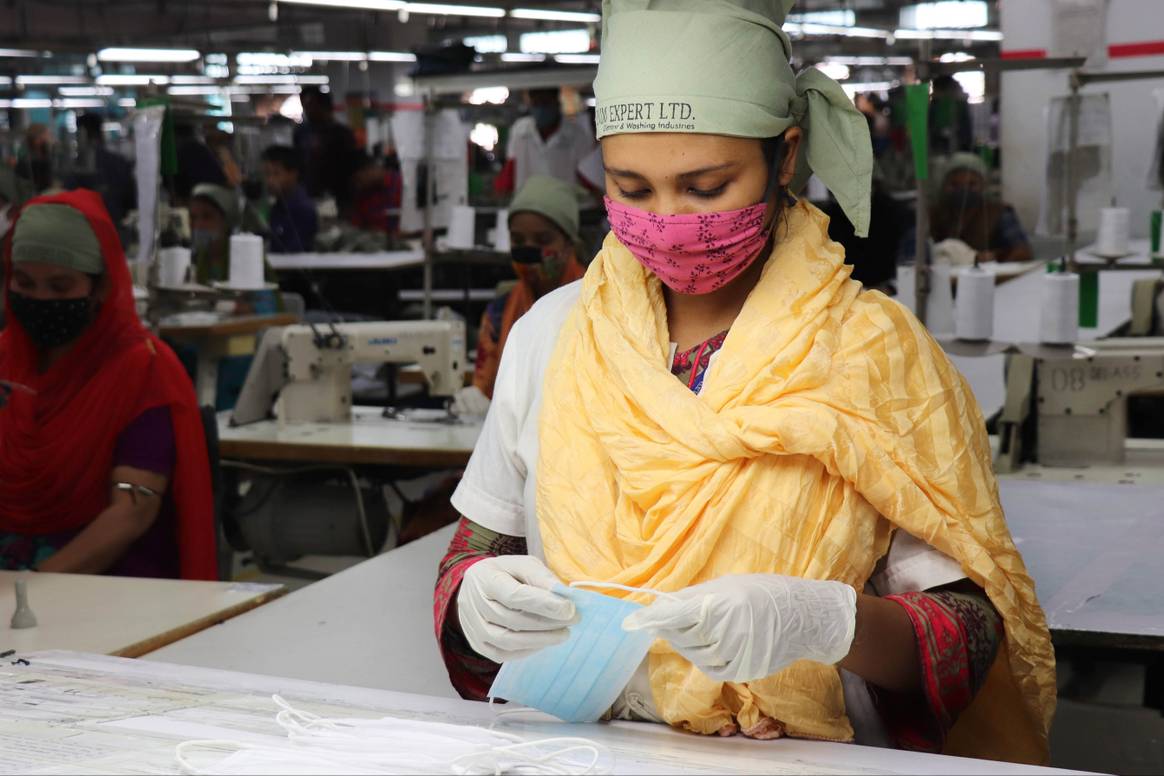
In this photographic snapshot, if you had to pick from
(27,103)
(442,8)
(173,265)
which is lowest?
(173,265)

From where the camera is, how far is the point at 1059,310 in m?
3.17

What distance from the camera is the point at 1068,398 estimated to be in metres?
3.12

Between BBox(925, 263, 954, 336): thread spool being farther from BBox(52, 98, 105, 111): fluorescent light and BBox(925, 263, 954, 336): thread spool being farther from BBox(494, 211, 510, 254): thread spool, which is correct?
BBox(52, 98, 105, 111): fluorescent light

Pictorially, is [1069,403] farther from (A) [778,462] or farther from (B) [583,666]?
(B) [583,666]

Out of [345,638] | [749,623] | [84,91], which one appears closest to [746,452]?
[749,623]

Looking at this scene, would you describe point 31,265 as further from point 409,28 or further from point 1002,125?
point 409,28

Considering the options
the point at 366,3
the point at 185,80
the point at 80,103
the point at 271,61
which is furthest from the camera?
the point at 80,103

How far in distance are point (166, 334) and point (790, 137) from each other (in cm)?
474

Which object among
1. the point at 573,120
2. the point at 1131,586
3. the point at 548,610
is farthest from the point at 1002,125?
the point at 548,610

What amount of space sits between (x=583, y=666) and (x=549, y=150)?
599 cm

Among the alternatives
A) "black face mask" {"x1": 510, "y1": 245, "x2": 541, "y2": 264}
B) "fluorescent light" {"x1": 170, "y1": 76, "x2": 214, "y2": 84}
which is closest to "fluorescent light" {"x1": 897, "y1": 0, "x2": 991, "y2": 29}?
"fluorescent light" {"x1": 170, "y1": 76, "x2": 214, "y2": 84}

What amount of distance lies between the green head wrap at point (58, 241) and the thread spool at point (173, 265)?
1.72 meters

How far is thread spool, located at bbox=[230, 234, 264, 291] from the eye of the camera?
458 cm

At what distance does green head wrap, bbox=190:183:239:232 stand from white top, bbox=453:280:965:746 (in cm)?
489
